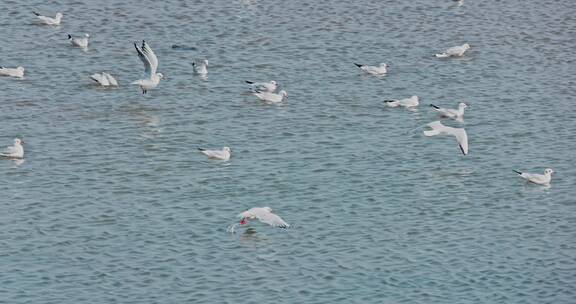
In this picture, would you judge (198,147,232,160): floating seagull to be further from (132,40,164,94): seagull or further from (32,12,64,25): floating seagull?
(32,12,64,25): floating seagull

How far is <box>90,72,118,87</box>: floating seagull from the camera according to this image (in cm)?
3638

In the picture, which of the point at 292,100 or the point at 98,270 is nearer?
the point at 98,270

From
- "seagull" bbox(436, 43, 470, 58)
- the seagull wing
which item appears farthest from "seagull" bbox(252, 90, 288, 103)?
the seagull wing

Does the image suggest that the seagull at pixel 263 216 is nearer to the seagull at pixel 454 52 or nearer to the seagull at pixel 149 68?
the seagull at pixel 149 68

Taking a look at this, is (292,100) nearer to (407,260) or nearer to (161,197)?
(161,197)

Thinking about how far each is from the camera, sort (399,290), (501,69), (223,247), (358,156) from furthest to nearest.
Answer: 1. (501,69)
2. (358,156)
3. (223,247)
4. (399,290)

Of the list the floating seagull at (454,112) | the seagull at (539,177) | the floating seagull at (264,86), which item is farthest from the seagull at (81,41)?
the seagull at (539,177)

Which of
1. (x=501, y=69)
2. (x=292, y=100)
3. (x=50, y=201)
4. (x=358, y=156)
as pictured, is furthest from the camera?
(x=501, y=69)

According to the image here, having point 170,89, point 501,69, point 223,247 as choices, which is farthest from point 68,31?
point 223,247

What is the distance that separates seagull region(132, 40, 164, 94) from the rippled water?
0.54 m

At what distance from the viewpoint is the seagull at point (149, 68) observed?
34.7 meters

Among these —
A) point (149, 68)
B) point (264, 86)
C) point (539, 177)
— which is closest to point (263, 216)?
point (539, 177)

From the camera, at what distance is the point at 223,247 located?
26.0 metres

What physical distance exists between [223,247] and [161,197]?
334 cm
